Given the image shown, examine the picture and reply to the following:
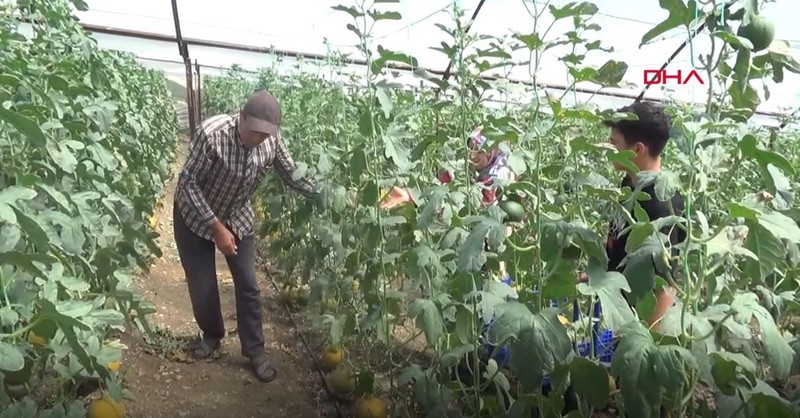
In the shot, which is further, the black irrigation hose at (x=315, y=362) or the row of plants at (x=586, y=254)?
the black irrigation hose at (x=315, y=362)

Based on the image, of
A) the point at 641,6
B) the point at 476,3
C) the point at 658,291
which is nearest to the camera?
the point at 658,291

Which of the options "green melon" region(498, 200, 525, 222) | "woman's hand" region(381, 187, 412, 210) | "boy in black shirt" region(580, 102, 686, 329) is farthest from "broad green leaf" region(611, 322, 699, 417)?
"woman's hand" region(381, 187, 412, 210)

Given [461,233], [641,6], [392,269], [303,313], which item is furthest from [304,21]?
[461,233]

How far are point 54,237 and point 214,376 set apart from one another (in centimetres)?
Answer: 174

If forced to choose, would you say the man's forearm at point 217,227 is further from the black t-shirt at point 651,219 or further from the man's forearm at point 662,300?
the man's forearm at point 662,300

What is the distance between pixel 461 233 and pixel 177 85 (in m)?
15.5

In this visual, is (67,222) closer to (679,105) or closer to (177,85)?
(679,105)

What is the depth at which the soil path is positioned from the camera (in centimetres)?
304

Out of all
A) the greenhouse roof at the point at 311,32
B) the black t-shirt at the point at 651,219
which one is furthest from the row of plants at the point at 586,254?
the greenhouse roof at the point at 311,32

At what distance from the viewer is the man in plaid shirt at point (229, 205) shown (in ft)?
10.3

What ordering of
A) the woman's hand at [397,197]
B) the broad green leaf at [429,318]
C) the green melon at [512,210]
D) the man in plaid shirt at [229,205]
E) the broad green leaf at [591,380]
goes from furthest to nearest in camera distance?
the man in plaid shirt at [229,205] → the woman's hand at [397,197] → the broad green leaf at [429,318] → the green melon at [512,210] → the broad green leaf at [591,380]

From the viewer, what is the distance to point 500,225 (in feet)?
5.16

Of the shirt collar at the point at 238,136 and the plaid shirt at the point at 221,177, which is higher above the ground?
the shirt collar at the point at 238,136

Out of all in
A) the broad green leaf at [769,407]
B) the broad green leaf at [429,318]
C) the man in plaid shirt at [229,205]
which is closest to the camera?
the broad green leaf at [769,407]
